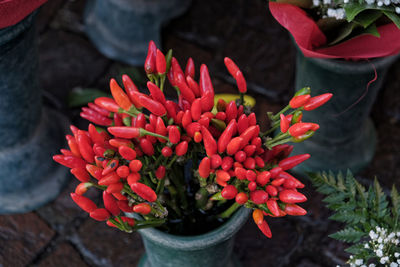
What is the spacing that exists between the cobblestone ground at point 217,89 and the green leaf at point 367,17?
2.67 feet

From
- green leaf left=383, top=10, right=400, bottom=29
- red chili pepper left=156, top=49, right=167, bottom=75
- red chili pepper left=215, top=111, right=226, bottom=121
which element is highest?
red chili pepper left=156, top=49, right=167, bottom=75

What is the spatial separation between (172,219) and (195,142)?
305 mm

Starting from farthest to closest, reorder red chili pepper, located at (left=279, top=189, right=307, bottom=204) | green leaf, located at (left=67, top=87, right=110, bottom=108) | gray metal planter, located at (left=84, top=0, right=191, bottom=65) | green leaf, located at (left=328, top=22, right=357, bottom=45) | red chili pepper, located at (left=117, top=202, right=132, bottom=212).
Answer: gray metal planter, located at (left=84, top=0, right=191, bottom=65) < green leaf, located at (left=67, top=87, right=110, bottom=108) < green leaf, located at (left=328, top=22, right=357, bottom=45) < red chili pepper, located at (left=117, top=202, right=132, bottom=212) < red chili pepper, located at (left=279, top=189, right=307, bottom=204)

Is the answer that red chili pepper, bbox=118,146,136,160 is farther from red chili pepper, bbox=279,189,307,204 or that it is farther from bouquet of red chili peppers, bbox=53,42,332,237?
red chili pepper, bbox=279,189,307,204

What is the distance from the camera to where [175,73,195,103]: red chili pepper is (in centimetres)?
107

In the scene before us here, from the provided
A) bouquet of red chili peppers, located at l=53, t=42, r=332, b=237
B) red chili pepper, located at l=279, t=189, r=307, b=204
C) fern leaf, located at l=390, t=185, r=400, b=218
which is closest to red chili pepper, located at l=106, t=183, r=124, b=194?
bouquet of red chili peppers, located at l=53, t=42, r=332, b=237

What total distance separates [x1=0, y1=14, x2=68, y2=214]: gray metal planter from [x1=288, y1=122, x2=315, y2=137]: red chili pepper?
81 centimetres

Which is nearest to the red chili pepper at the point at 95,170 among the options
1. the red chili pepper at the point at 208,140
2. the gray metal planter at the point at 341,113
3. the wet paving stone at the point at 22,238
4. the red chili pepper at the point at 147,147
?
the red chili pepper at the point at 147,147

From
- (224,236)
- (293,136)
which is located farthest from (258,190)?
(224,236)

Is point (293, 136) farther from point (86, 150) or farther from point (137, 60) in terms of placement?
point (137, 60)

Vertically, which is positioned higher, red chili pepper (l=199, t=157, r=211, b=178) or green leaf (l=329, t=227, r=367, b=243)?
red chili pepper (l=199, t=157, r=211, b=178)

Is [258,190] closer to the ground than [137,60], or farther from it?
farther from it

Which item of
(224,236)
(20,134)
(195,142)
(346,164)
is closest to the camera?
(195,142)

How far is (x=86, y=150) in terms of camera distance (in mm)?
1021
